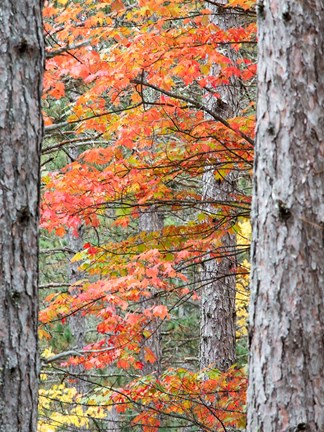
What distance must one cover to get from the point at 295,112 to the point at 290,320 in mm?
1135

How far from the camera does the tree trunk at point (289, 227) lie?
3.44 metres

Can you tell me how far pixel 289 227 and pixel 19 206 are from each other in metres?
1.43

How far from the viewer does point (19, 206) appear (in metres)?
3.09

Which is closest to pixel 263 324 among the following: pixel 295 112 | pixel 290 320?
pixel 290 320

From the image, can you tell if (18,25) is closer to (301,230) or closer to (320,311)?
(301,230)

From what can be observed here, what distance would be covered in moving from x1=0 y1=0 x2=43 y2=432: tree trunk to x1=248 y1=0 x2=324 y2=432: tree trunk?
48.7 inches

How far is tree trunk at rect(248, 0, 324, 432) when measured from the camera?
11.3ft

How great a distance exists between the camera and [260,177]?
12.2ft

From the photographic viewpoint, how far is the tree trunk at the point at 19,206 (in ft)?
9.87

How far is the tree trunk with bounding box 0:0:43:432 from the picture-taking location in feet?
9.87

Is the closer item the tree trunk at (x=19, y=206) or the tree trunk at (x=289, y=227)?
the tree trunk at (x=19, y=206)

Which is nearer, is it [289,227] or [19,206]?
[19,206]

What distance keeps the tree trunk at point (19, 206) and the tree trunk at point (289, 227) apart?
124 cm

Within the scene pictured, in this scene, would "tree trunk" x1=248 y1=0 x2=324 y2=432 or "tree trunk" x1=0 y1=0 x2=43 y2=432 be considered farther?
"tree trunk" x1=248 y1=0 x2=324 y2=432
